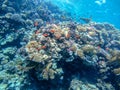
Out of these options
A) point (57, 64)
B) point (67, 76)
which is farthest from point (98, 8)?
point (57, 64)

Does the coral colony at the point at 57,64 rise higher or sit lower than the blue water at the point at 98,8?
lower

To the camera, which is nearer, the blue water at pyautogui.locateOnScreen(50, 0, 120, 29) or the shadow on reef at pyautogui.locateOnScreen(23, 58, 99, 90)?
the shadow on reef at pyautogui.locateOnScreen(23, 58, 99, 90)

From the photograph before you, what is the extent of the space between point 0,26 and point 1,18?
23.3 inches

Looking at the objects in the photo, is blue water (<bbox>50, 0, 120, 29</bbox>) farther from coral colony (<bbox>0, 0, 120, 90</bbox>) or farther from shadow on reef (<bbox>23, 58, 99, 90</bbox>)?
shadow on reef (<bbox>23, 58, 99, 90</bbox>)

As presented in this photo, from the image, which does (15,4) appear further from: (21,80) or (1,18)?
(21,80)

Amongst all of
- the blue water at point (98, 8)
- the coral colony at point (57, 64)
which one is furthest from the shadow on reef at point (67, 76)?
the blue water at point (98, 8)

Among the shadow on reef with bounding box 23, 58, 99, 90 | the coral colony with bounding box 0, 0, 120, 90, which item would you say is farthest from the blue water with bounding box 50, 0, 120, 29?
the shadow on reef with bounding box 23, 58, 99, 90

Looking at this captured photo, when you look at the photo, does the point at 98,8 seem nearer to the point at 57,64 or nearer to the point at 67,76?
the point at 67,76

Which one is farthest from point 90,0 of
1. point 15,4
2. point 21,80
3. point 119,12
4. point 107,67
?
point 21,80

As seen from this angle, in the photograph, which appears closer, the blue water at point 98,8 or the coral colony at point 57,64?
the coral colony at point 57,64

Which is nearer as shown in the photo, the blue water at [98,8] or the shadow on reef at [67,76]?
the shadow on reef at [67,76]

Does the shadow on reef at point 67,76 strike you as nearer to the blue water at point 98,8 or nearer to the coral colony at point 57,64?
the coral colony at point 57,64

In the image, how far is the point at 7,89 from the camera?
7.18 m

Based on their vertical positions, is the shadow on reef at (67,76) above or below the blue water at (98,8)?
below
